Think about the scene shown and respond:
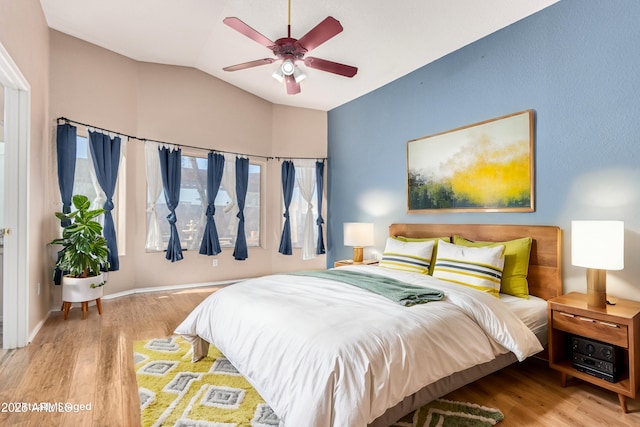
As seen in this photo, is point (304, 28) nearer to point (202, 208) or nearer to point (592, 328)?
point (202, 208)

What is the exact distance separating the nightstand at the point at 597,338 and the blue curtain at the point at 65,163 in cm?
472

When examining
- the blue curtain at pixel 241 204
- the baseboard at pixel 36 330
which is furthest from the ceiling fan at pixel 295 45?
the baseboard at pixel 36 330

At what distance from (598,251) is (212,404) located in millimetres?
2608

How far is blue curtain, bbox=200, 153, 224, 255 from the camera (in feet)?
16.4

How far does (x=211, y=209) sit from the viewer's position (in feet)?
16.4

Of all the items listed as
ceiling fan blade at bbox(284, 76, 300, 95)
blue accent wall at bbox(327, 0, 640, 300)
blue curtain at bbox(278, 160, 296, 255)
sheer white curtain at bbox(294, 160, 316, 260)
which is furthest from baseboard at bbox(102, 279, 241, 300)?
ceiling fan blade at bbox(284, 76, 300, 95)

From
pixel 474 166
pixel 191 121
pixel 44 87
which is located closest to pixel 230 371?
pixel 474 166

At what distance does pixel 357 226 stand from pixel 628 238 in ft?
8.77

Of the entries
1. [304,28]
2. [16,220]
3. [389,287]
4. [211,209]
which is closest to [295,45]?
[304,28]

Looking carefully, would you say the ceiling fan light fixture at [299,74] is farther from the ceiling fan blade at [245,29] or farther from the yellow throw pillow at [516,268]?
the yellow throw pillow at [516,268]

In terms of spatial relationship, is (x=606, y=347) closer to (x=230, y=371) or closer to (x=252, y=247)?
(x=230, y=371)

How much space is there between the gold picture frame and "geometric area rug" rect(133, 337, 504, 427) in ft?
6.03

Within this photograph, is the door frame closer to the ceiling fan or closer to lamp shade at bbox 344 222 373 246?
the ceiling fan

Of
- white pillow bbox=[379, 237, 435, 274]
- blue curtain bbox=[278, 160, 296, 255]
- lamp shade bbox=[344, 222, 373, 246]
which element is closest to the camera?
white pillow bbox=[379, 237, 435, 274]
